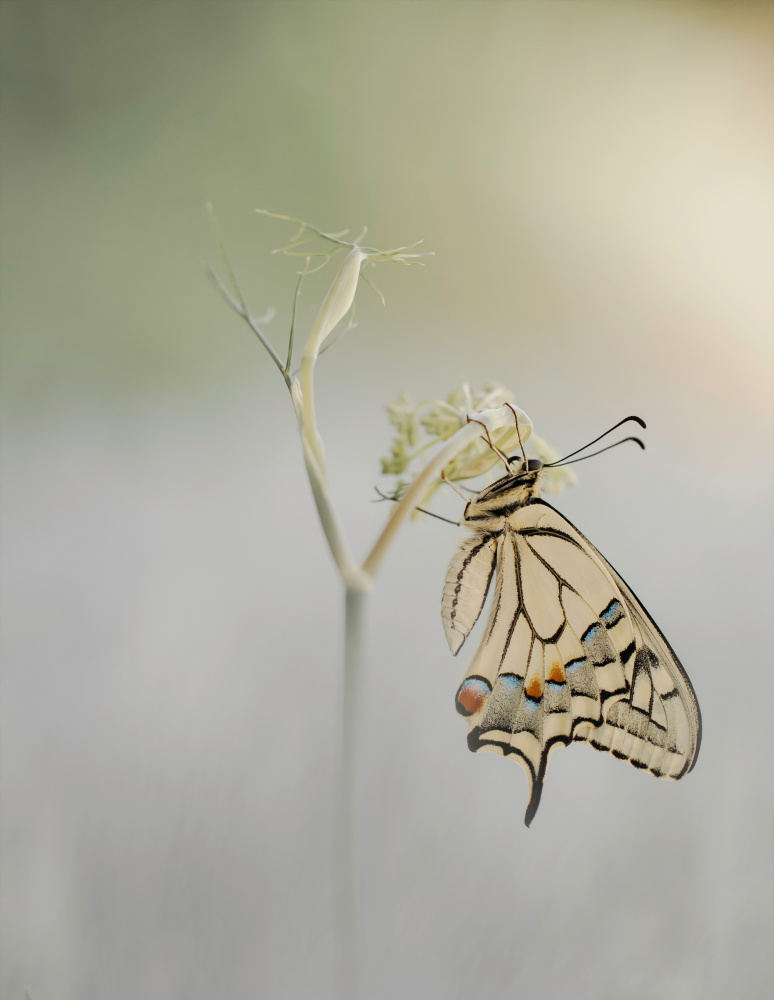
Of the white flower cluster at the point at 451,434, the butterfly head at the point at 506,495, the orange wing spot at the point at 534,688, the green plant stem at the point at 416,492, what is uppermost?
the white flower cluster at the point at 451,434

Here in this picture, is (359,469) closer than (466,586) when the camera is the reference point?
No

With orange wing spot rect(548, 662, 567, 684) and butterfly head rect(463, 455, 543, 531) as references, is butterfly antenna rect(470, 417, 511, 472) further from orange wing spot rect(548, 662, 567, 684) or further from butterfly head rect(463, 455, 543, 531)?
orange wing spot rect(548, 662, 567, 684)

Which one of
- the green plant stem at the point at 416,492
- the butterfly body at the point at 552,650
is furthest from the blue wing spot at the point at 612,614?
the green plant stem at the point at 416,492

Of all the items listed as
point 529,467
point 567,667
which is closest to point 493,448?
point 529,467

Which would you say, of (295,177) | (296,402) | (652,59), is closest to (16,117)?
(295,177)

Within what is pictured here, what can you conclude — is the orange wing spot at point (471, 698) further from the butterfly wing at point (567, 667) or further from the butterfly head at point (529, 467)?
the butterfly head at point (529, 467)

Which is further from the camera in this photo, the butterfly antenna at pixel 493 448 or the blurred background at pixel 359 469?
the blurred background at pixel 359 469

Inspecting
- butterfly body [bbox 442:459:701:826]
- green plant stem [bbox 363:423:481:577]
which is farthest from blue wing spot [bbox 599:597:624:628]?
green plant stem [bbox 363:423:481:577]

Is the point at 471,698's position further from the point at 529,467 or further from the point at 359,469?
the point at 359,469
